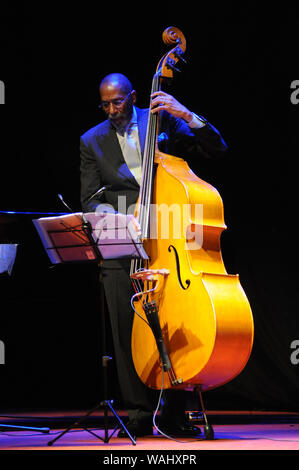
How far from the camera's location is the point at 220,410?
4609 millimetres

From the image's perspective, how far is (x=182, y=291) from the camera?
281 cm

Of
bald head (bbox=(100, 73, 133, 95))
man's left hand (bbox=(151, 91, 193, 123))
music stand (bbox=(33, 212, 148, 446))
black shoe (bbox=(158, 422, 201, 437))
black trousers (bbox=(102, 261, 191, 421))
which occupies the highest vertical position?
bald head (bbox=(100, 73, 133, 95))

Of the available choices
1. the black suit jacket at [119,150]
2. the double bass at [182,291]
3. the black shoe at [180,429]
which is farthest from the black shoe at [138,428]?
the black suit jacket at [119,150]

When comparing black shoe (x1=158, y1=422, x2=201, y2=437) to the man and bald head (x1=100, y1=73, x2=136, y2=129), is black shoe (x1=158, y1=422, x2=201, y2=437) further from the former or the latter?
bald head (x1=100, y1=73, x2=136, y2=129)

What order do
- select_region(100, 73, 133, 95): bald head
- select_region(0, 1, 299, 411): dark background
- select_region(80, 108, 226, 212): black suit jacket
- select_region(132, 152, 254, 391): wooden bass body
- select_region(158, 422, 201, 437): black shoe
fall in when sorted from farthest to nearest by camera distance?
select_region(0, 1, 299, 411): dark background < select_region(80, 108, 226, 212): black suit jacket < select_region(100, 73, 133, 95): bald head < select_region(158, 422, 201, 437): black shoe < select_region(132, 152, 254, 391): wooden bass body

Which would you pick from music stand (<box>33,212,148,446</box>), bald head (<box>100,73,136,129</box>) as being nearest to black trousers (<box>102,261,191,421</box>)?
music stand (<box>33,212,148,446</box>)

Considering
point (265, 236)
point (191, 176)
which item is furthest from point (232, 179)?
point (191, 176)

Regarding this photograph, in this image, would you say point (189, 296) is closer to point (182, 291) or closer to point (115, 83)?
point (182, 291)

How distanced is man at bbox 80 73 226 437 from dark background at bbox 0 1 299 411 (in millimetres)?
983

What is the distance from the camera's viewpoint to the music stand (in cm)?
272

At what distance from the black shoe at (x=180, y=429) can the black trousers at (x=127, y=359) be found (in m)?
0.03

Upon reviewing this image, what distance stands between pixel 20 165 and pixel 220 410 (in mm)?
2317

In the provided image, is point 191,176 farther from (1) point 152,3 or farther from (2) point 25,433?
(1) point 152,3
